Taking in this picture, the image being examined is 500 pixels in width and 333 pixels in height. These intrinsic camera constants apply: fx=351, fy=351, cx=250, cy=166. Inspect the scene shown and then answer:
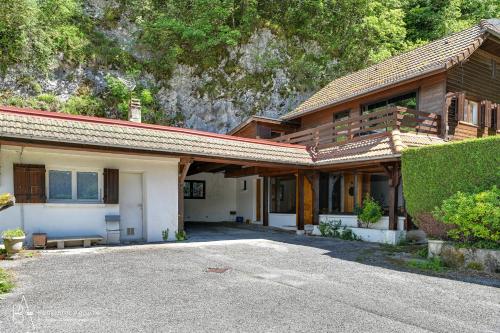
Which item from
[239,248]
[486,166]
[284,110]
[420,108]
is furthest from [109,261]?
[284,110]

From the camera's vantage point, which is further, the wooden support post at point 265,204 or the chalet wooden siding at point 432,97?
the wooden support post at point 265,204

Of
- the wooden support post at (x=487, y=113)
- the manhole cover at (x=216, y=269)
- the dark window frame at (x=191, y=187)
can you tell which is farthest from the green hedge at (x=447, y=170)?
the dark window frame at (x=191, y=187)

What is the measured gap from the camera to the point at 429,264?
8008 millimetres

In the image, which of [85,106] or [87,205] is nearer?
[87,205]

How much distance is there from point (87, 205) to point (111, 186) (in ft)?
2.83

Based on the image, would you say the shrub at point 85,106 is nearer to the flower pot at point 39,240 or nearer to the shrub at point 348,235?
the flower pot at point 39,240

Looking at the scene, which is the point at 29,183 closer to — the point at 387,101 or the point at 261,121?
the point at 261,121

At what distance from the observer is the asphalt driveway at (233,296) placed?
4336 mm

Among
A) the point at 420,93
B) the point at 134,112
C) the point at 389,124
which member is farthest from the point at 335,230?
the point at 134,112

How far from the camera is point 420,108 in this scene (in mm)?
13648

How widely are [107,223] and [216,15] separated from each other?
18519 millimetres

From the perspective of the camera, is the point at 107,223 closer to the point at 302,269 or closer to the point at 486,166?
the point at 302,269

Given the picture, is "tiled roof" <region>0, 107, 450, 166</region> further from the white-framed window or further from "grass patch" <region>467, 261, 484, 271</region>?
"grass patch" <region>467, 261, 484, 271</region>

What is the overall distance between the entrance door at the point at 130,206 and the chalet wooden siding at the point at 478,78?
11.7 m
